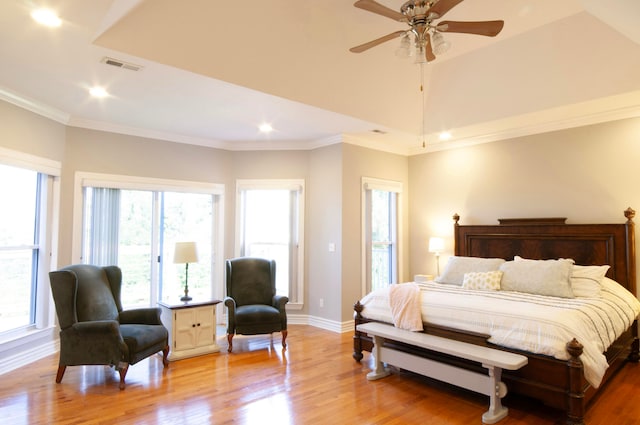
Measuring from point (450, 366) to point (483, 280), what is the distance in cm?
137

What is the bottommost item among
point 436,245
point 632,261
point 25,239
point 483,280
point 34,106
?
point 483,280

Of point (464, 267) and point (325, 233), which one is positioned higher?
A: point (325, 233)

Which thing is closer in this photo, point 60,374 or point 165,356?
point 60,374

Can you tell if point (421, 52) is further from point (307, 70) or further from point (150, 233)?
point (150, 233)

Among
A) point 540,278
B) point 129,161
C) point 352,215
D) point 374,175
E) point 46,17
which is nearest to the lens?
point 46,17

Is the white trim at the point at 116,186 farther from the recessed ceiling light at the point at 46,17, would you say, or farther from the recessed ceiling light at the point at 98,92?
the recessed ceiling light at the point at 46,17

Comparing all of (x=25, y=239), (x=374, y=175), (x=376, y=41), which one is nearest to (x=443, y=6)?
(x=376, y=41)

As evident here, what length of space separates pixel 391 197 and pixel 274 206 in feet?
6.10

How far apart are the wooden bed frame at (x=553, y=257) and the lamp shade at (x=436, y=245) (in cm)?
21

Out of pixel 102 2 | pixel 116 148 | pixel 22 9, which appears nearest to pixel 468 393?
pixel 102 2

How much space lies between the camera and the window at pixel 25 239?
3858 mm

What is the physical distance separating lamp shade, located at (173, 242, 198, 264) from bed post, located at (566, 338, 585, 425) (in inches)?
142

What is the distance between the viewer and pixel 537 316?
2.95 metres

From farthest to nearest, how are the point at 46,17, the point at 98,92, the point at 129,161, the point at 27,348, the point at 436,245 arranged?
the point at 436,245
the point at 129,161
the point at 27,348
the point at 98,92
the point at 46,17
